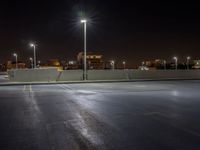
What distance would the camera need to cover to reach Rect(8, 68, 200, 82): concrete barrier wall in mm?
36781

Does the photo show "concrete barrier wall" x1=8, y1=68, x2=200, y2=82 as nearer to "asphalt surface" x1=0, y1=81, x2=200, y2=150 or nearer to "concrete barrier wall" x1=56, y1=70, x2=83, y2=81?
"concrete barrier wall" x1=56, y1=70, x2=83, y2=81

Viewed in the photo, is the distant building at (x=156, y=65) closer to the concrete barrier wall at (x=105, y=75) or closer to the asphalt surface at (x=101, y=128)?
the concrete barrier wall at (x=105, y=75)

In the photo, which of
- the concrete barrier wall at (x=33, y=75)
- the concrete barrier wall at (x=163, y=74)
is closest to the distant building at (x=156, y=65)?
the concrete barrier wall at (x=163, y=74)

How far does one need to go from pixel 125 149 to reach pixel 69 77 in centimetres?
3204

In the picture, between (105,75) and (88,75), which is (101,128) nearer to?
(88,75)

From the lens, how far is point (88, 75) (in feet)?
126

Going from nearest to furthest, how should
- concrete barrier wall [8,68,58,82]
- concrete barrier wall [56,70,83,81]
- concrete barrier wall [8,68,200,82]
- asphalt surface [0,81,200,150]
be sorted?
1. asphalt surface [0,81,200,150]
2. concrete barrier wall [8,68,58,82]
3. concrete barrier wall [8,68,200,82]
4. concrete barrier wall [56,70,83,81]

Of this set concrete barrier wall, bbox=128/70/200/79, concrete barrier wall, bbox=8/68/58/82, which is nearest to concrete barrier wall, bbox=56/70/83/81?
concrete barrier wall, bbox=8/68/58/82

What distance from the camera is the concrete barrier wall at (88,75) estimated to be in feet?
121

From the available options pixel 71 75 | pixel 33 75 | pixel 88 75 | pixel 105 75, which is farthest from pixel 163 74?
pixel 33 75

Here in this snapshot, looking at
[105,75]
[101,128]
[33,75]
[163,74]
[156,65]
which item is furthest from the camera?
[156,65]

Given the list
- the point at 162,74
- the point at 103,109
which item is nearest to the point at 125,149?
the point at 103,109

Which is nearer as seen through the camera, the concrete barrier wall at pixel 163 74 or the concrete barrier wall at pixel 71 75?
the concrete barrier wall at pixel 71 75

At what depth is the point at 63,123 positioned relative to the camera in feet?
30.9
